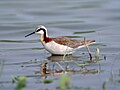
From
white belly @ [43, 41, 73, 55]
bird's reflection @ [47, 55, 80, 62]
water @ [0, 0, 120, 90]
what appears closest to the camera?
water @ [0, 0, 120, 90]

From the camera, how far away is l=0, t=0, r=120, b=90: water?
11492 mm

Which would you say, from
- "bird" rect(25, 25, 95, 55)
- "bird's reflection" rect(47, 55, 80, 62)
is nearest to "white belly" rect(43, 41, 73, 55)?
"bird" rect(25, 25, 95, 55)

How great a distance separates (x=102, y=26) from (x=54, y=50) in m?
4.46

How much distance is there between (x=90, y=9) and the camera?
22203mm

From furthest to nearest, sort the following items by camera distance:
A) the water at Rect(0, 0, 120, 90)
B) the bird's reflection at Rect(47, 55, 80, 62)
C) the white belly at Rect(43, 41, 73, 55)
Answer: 1. the white belly at Rect(43, 41, 73, 55)
2. the bird's reflection at Rect(47, 55, 80, 62)
3. the water at Rect(0, 0, 120, 90)

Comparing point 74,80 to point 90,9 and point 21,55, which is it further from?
point 90,9

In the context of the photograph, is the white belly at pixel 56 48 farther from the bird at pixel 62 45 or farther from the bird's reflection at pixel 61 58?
the bird's reflection at pixel 61 58

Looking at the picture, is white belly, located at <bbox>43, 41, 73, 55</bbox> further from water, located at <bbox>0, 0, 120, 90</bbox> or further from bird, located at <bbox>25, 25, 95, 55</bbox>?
water, located at <bbox>0, 0, 120, 90</bbox>

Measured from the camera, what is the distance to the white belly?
14.7m

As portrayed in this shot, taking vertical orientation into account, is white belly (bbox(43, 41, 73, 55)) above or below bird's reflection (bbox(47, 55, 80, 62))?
above

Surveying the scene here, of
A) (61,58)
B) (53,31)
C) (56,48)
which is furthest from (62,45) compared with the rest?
(53,31)

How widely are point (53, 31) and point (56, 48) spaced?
3.84 meters

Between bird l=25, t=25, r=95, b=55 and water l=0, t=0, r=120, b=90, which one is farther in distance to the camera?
bird l=25, t=25, r=95, b=55

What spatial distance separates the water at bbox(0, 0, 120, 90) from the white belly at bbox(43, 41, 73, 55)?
20cm
